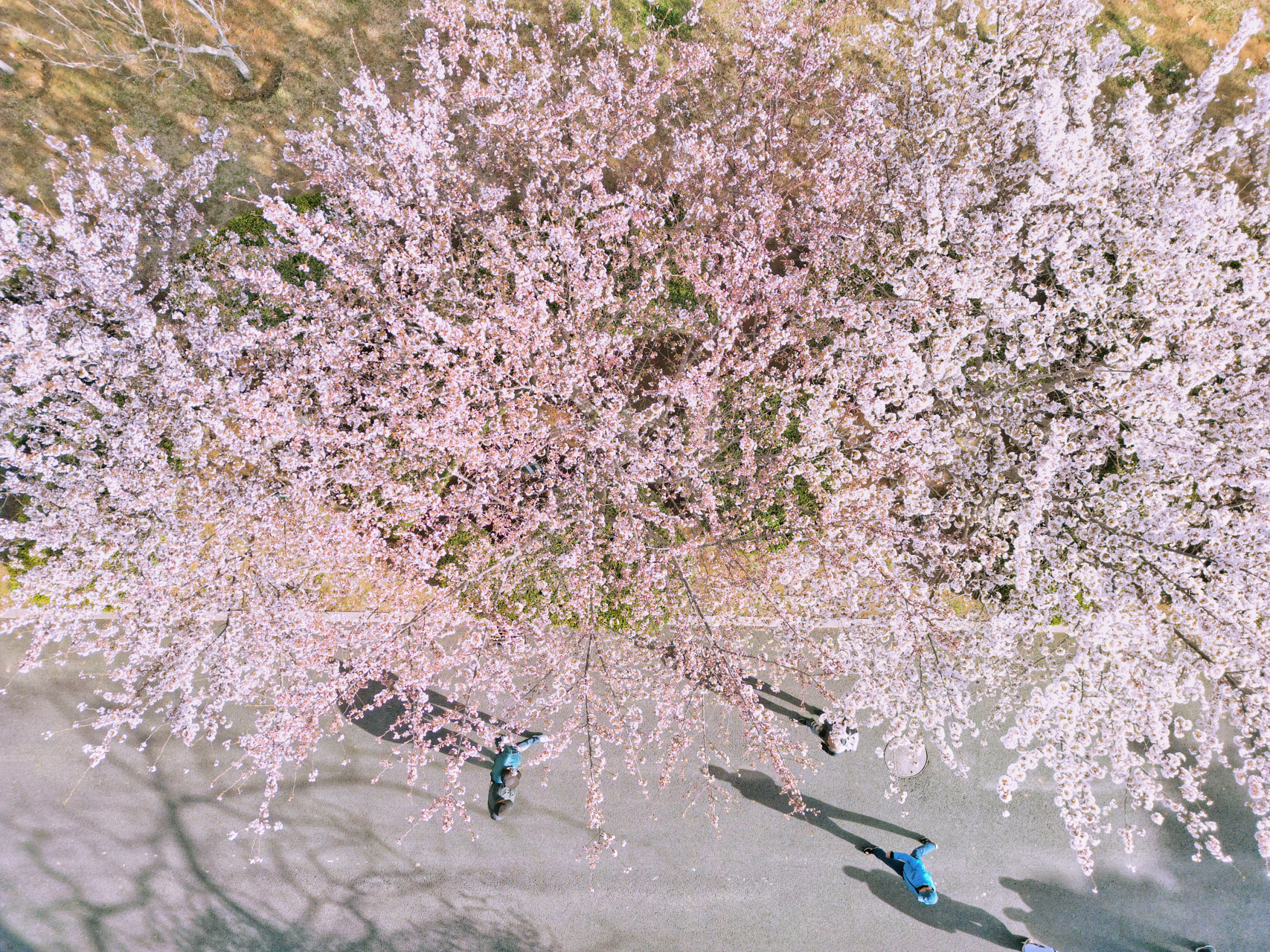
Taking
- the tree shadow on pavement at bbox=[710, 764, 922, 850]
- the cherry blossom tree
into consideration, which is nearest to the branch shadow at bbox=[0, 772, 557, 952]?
the cherry blossom tree

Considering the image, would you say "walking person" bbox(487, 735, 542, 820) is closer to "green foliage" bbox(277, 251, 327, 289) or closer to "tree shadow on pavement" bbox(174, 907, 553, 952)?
"tree shadow on pavement" bbox(174, 907, 553, 952)

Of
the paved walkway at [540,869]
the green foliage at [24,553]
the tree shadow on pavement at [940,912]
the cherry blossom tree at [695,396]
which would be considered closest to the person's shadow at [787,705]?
the paved walkway at [540,869]

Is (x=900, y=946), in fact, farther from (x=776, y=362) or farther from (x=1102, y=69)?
(x=1102, y=69)

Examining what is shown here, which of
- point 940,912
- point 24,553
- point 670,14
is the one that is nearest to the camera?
point 24,553

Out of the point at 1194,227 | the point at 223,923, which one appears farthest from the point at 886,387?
the point at 223,923

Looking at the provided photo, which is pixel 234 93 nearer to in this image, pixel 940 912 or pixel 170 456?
pixel 170 456

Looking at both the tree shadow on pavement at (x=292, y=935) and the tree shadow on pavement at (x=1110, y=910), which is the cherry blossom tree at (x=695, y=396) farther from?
the tree shadow on pavement at (x=292, y=935)

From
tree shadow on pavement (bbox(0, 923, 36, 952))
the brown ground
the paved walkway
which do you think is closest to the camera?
the brown ground

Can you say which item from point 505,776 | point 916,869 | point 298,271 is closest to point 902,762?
point 916,869
